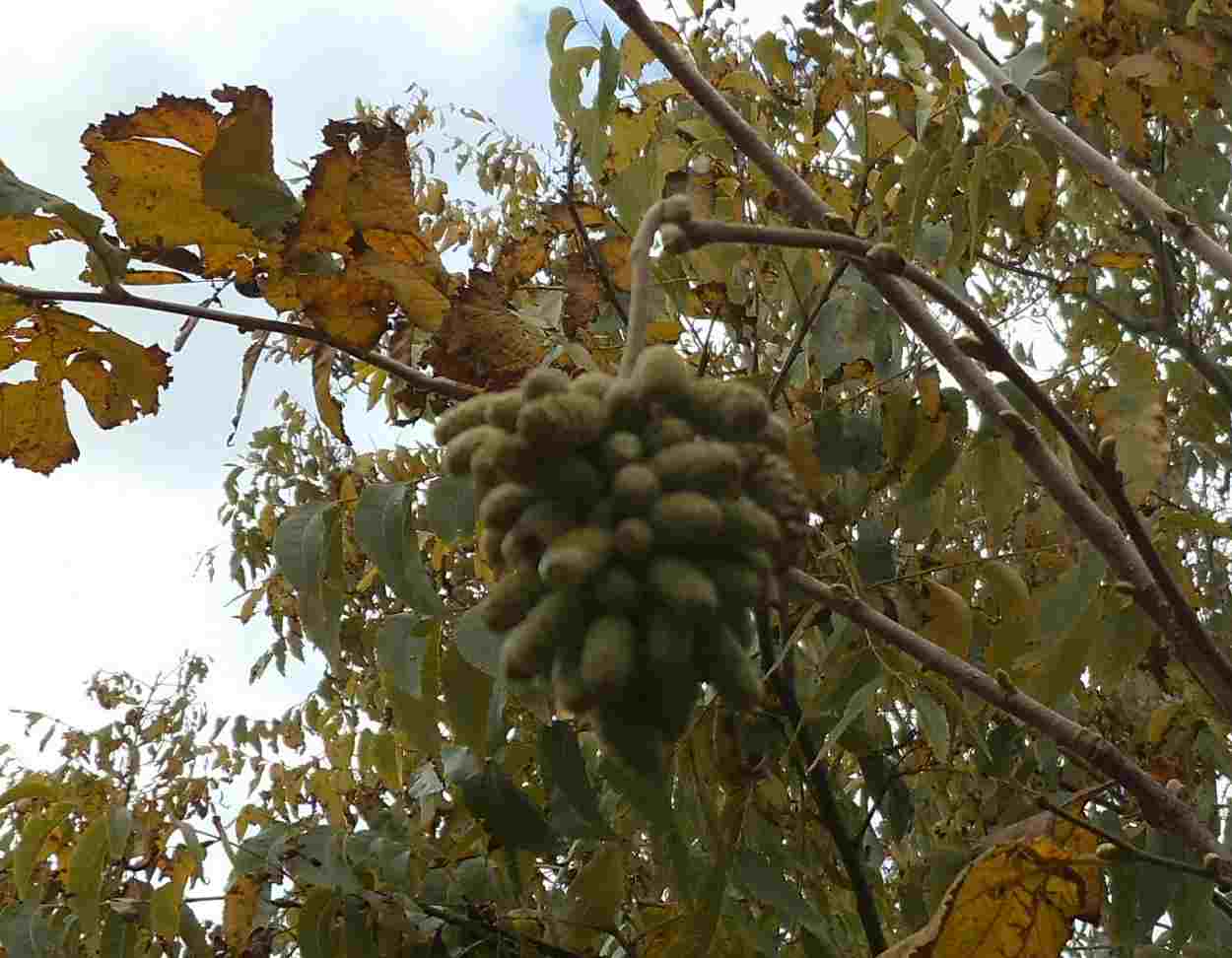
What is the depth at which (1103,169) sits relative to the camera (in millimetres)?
1858

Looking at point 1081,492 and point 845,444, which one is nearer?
point 1081,492

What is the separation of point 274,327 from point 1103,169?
134 centimetres

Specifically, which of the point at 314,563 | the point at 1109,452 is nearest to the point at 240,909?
the point at 314,563

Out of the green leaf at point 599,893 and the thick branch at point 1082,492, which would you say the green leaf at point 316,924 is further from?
the thick branch at point 1082,492

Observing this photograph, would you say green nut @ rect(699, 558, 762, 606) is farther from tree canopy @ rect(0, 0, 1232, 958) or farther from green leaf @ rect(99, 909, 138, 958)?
green leaf @ rect(99, 909, 138, 958)

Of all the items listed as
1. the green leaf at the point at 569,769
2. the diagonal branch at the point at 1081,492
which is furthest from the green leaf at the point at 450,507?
the diagonal branch at the point at 1081,492

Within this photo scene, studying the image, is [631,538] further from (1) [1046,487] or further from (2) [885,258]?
(1) [1046,487]

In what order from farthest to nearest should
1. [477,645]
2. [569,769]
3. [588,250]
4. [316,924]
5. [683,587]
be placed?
[588,250] < [316,924] < [569,769] < [477,645] < [683,587]

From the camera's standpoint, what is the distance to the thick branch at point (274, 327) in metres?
1.60

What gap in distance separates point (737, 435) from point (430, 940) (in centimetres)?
145

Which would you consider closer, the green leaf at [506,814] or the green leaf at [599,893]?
the green leaf at [506,814]

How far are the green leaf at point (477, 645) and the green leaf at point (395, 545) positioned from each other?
47mm

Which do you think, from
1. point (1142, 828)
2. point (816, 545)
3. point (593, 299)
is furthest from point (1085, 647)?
point (593, 299)

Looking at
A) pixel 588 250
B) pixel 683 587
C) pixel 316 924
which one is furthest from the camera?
pixel 588 250
